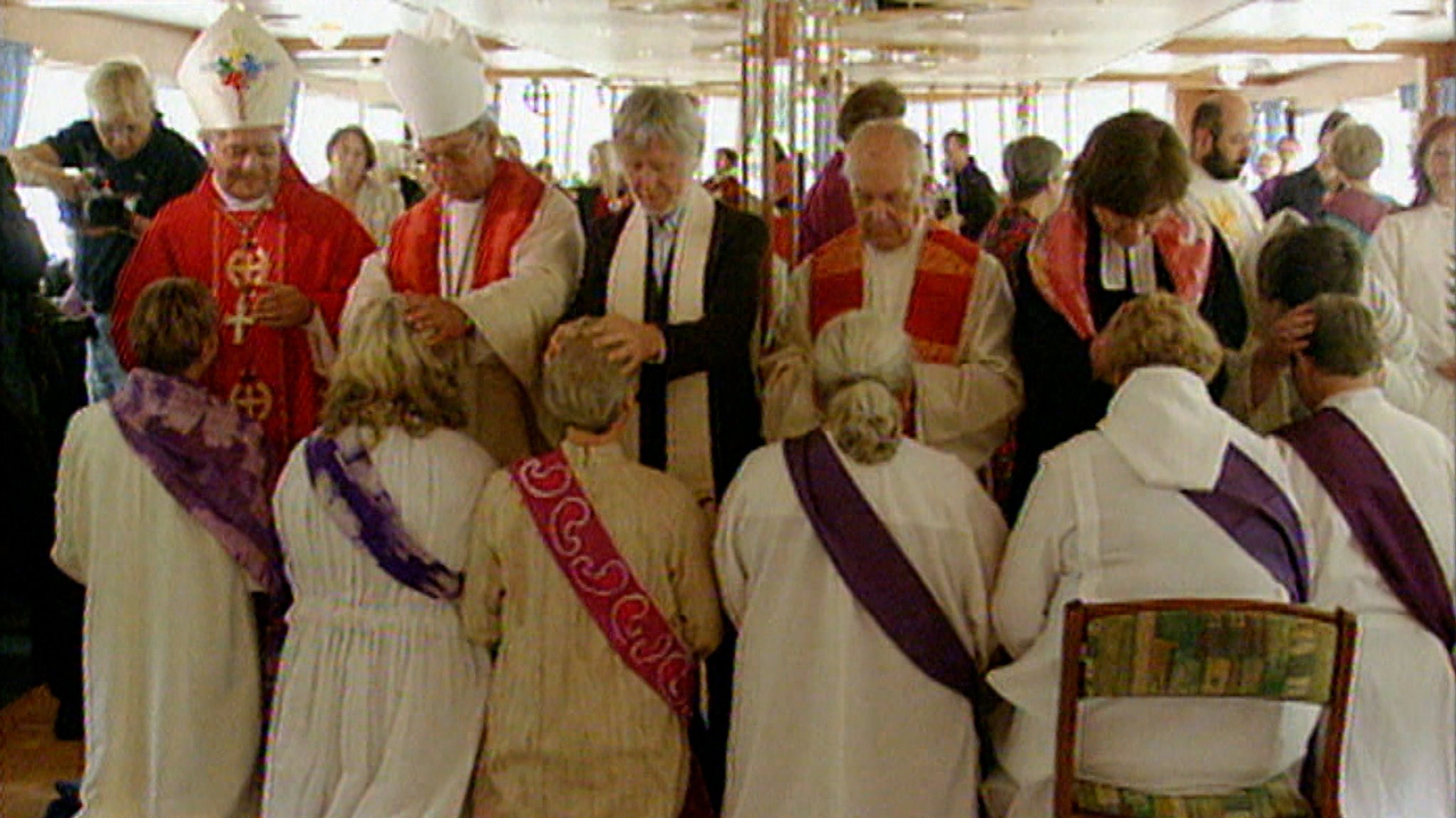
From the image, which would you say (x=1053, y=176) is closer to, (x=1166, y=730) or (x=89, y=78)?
(x=1166, y=730)

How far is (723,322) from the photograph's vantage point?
8.67 feet

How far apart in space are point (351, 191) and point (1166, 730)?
2.55m

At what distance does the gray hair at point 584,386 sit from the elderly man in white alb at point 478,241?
365 mm

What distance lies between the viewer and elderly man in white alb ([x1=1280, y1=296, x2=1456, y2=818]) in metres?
2.29

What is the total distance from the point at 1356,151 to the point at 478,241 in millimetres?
1842

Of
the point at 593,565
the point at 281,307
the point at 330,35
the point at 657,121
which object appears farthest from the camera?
the point at 330,35

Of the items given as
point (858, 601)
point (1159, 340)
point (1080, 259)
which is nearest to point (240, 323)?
point (858, 601)

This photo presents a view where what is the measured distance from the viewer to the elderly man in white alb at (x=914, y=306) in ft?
8.61

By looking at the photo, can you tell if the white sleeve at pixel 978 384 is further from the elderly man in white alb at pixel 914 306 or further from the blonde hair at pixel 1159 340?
the blonde hair at pixel 1159 340

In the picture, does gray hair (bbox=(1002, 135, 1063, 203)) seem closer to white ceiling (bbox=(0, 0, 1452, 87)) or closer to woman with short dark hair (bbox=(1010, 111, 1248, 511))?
white ceiling (bbox=(0, 0, 1452, 87))

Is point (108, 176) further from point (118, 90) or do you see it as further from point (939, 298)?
point (939, 298)

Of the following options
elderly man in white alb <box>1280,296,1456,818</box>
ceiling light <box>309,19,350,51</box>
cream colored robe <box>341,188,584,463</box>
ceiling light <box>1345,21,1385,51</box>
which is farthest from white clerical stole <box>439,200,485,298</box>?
ceiling light <box>1345,21,1385,51</box>

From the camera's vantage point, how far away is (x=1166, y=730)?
2.10 meters

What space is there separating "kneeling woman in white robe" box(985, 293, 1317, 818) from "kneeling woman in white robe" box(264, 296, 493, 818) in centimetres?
82
